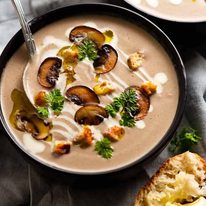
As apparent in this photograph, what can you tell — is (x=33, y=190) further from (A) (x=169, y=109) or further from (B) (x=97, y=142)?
(A) (x=169, y=109)

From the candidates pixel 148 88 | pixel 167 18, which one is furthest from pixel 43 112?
pixel 167 18

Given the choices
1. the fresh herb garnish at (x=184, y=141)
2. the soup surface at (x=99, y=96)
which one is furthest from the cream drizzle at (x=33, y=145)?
the fresh herb garnish at (x=184, y=141)

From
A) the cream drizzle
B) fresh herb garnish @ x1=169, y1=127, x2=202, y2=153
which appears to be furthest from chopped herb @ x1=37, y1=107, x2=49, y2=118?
fresh herb garnish @ x1=169, y1=127, x2=202, y2=153

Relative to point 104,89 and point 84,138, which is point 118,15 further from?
point 84,138

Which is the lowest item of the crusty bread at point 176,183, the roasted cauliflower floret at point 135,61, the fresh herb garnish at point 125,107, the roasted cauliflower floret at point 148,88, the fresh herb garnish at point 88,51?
the crusty bread at point 176,183

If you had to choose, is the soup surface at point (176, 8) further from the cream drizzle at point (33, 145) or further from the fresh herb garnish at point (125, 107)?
the cream drizzle at point (33, 145)

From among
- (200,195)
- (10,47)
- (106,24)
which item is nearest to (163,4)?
(106,24)
